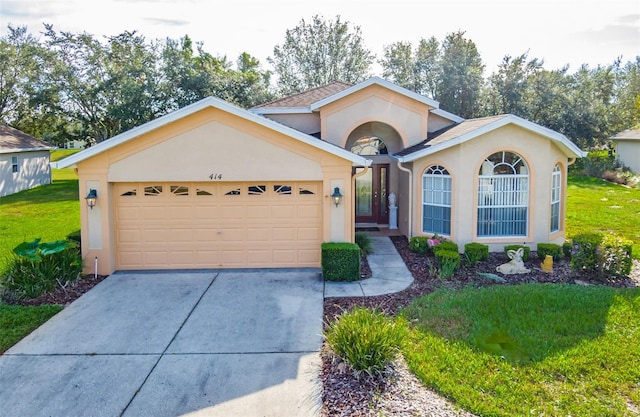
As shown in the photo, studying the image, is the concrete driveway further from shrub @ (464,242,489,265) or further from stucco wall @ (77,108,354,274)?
shrub @ (464,242,489,265)

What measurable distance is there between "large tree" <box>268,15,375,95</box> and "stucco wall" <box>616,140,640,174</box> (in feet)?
67.6

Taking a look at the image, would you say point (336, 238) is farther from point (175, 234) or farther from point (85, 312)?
point (85, 312)

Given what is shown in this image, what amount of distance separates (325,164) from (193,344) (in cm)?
584

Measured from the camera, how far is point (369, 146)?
706 inches

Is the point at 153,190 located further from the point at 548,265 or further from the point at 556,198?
the point at 556,198

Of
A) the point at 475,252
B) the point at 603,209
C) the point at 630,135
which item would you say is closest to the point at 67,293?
the point at 475,252

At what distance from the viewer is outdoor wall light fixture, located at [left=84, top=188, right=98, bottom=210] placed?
11836 millimetres

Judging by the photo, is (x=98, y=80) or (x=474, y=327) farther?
(x=98, y=80)

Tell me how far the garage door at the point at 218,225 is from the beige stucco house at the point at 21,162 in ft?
59.0

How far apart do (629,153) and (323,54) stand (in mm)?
24889

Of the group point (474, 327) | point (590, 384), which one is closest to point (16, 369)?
point (474, 327)

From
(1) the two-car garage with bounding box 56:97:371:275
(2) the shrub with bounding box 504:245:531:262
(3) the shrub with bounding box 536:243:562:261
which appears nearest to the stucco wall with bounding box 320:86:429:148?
(1) the two-car garage with bounding box 56:97:371:275

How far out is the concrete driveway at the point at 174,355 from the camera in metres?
6.16

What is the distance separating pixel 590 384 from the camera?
6402 millimetres
